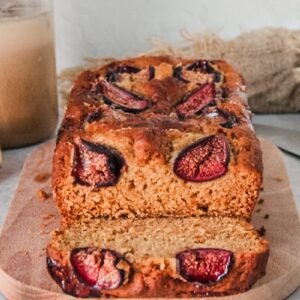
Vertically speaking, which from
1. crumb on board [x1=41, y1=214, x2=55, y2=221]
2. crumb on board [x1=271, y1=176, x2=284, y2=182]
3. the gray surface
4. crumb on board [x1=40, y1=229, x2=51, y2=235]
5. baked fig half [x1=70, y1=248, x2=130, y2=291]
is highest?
baked fig half [x1=70, y1=248, x2=130, y2=291]

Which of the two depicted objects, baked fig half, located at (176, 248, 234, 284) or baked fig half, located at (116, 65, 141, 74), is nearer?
baked fig half, located at (176, 248, 234, 284)

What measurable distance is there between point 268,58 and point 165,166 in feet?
4.91

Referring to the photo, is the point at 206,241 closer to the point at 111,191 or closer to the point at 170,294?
the point at 170,294

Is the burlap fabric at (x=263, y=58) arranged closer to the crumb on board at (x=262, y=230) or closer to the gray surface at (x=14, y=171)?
the gray surface at (x=14, y=171)

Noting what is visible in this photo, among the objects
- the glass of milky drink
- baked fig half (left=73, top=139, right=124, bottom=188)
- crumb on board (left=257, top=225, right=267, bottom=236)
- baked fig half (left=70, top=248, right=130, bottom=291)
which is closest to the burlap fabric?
the glass of milky drink

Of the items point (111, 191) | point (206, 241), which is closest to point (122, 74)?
point (111, 191)

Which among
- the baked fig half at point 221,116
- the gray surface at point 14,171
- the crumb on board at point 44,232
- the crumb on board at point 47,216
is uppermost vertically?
the baked fig half at point 221,116

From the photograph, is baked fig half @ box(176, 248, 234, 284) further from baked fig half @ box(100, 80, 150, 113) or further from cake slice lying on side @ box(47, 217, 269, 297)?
baked fig half @ box(100, 80, 150, 113)

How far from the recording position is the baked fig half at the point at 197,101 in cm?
293

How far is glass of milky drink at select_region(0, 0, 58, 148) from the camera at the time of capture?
342cm

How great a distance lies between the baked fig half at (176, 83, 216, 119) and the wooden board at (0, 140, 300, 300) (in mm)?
390

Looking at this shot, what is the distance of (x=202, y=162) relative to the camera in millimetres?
2621

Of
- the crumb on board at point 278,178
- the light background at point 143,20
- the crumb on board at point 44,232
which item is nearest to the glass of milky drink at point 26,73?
the light background at point 143,20

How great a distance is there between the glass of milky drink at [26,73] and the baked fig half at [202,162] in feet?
3.65
